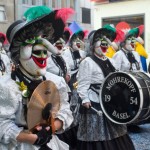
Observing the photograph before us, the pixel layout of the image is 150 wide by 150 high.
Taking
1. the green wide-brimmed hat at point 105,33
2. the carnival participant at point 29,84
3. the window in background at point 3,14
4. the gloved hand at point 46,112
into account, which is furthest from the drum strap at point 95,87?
the window in background at point 3,14

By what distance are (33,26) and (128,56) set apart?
436 centimetres

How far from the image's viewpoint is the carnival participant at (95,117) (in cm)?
425

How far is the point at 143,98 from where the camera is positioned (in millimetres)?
4035

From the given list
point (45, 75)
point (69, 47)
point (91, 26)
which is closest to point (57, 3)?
point (91, 26)

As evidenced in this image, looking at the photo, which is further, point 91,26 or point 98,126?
point 91,26

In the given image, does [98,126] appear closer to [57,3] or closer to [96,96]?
[96,96]

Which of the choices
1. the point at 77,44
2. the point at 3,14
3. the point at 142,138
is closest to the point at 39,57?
the point at 142,138

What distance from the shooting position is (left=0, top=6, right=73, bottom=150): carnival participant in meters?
2.48

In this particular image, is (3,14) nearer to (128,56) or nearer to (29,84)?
(128,56)

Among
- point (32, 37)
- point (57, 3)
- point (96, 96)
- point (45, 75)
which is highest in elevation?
point (57, 3)

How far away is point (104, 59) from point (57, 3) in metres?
15.3

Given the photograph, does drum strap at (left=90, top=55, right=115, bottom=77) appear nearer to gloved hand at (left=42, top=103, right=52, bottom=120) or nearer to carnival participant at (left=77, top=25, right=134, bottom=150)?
carnival participant at (left=77, top=25, right=134, bottom=150)

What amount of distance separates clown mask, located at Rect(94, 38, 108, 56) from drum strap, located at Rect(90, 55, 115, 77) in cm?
12

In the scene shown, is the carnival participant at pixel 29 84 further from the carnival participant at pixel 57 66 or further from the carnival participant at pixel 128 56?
the carnival participant at pixel 128 56
